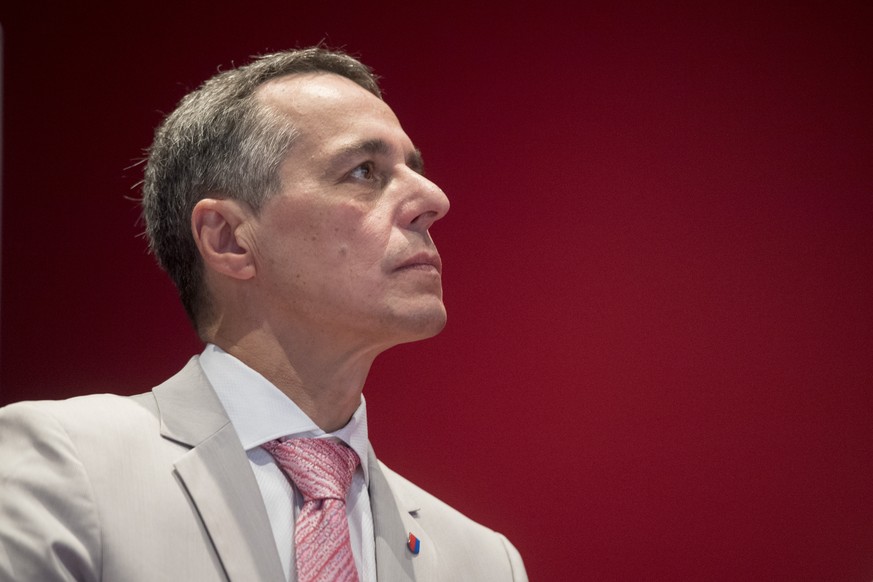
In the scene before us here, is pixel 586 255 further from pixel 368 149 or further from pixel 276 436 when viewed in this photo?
pixel 276 436

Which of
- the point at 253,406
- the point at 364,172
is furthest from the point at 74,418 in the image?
the point at 364,172

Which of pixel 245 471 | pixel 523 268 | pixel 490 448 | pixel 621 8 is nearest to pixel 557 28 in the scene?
pixel 621 8

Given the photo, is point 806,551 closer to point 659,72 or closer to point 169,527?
point 659,72

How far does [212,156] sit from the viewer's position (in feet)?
5.90

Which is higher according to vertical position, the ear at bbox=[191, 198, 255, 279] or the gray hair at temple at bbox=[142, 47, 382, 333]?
the gray hair at temple at bbox=[142, 47, 382, 333]

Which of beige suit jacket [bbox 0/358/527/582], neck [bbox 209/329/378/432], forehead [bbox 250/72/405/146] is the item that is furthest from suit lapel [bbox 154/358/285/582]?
forehead [bbox 250/72/405/146]

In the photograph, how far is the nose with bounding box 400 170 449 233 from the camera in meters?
1.72

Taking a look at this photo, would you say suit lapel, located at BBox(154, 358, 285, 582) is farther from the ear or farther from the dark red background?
the dark red background

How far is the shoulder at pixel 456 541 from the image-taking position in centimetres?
180

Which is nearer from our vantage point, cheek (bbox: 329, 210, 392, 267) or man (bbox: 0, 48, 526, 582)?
man (bbox: 0, 48, 526, 582)

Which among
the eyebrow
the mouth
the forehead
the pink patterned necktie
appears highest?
the forehead

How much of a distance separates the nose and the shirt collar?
326 millimetres

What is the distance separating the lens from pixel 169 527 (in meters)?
1.43

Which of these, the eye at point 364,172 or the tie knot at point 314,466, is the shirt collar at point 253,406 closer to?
the tie knot at point 314,466
